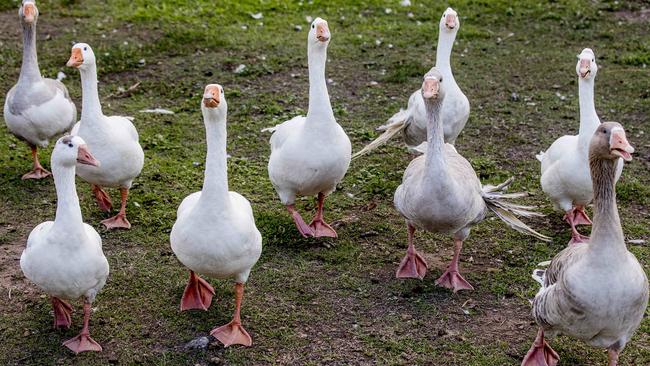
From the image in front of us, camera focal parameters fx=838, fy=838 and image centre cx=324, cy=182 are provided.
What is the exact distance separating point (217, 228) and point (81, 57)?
242cm

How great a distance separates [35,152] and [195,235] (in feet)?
11.0

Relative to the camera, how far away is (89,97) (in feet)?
→ 22.4

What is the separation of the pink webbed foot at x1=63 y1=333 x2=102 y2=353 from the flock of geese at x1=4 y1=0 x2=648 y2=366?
1 cm

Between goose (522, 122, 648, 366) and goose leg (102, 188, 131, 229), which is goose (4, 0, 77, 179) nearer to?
goose leg (102, 188, 131, 229)

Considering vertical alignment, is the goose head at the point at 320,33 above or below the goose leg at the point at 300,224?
above

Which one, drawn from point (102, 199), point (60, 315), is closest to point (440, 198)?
point (60, 315)

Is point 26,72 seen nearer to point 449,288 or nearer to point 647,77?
point 449,288

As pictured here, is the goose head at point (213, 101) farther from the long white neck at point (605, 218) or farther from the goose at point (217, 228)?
the long white neck at point (605, 218)

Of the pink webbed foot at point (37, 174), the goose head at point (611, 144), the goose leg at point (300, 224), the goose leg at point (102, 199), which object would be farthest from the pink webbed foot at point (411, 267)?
the pink webbed foot at point (37, 174)

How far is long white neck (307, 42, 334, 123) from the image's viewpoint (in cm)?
661

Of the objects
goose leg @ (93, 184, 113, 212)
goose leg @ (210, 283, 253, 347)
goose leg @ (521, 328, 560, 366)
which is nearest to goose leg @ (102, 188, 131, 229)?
goose leg @ (93, 184, 113, 212)

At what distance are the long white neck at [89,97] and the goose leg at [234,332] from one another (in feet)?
7.10

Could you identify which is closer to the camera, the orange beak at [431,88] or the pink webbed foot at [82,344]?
the pink webbed foot at [82,344]

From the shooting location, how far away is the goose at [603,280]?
4.58m
